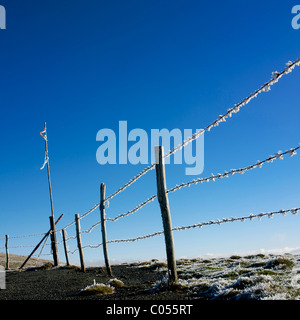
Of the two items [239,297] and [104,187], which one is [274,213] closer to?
[239,297]

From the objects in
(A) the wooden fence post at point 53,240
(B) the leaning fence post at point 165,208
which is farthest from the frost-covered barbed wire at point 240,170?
(A) the wooden fence post at point 53,240

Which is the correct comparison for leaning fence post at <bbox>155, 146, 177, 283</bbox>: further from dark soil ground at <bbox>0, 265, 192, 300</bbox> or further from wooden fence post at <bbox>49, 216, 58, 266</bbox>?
wooden fence post at <bbox>49, 216, 58, 266</bbox>

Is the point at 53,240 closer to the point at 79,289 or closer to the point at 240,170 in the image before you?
the point at 79,289

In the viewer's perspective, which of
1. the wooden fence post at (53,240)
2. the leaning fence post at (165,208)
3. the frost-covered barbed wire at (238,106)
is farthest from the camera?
the wooden fence post at (53,240)

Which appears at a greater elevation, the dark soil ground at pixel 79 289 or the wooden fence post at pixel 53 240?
the wooden fence post at pixel 53 240

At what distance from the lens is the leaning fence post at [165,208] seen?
7141 mm

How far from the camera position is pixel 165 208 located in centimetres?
728

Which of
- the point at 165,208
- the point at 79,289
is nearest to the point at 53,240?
the point at 79,289

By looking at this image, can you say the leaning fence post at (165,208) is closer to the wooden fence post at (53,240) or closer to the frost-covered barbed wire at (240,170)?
the frost-covered barbed wire at (240,170)

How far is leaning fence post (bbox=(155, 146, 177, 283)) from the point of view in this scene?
23.4 ft

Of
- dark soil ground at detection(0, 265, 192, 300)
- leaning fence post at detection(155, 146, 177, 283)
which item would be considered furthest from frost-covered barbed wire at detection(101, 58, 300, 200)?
dark soil ground at detection(0, 265, 192, 300)
